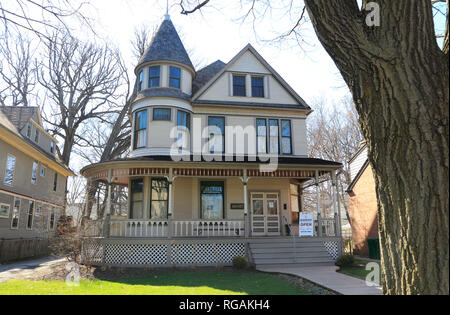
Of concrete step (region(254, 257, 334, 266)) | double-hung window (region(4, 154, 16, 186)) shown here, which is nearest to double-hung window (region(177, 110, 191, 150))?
concrete step (region(254, 257, 334, 266))

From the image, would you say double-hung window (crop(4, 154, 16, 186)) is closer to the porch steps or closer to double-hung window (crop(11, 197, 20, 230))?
double-hung window (crop(11, 197, 20, 230))

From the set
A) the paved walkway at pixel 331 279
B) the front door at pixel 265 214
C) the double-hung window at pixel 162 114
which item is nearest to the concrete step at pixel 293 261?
the paved walkway at pixel 331 279

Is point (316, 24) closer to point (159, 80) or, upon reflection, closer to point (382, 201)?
point (382, 201)

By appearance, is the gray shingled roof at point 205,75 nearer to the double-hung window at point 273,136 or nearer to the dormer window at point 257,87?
the dormer window at point 257,87

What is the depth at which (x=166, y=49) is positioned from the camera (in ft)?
55.5

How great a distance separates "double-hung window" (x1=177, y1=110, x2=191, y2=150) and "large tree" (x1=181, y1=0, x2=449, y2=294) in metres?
12.1

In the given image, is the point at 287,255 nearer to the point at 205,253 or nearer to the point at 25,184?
the point at 205,253

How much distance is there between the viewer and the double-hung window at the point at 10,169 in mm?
18366

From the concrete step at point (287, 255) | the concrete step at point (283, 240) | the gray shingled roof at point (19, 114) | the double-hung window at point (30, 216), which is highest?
the gray shingled roof at point (19, 114)

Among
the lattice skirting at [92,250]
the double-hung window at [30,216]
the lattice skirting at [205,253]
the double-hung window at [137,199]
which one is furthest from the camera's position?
the double-hung window at [30,216]

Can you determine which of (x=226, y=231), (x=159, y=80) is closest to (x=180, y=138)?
(x=159, y=80)

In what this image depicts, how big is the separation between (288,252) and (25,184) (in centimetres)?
1720

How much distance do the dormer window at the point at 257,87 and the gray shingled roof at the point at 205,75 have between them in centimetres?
258

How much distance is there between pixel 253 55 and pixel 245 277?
39.2 feet
